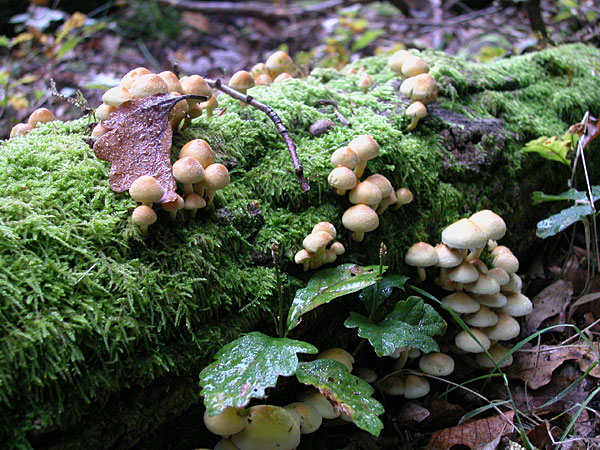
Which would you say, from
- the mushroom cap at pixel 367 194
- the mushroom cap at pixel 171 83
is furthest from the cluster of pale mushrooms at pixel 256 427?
the mushroom cap at pixel 171 83

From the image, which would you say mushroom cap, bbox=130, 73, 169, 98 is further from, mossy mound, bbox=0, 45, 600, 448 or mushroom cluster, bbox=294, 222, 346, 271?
mushroom cluster, bbox=294, 222, 346, 271

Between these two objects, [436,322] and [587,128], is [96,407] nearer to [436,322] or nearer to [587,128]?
[436,322]

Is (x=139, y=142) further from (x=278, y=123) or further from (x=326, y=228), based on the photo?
(x=326, y=228)

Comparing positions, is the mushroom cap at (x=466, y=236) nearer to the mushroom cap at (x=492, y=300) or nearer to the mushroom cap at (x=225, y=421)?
the mushroom cap at (x=492, y=300)

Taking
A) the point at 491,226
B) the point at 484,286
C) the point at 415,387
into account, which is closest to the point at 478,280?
the point at 484,286

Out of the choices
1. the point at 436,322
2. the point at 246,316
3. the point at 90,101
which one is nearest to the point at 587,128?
the point at 436,322

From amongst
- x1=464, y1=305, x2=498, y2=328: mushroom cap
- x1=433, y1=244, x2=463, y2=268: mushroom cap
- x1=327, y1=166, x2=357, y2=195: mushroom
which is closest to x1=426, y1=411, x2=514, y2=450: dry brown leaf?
x1=464, y1=305, x2=498, y2=328: mushroom cap
